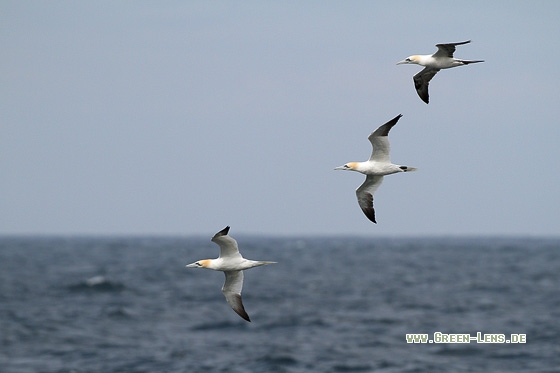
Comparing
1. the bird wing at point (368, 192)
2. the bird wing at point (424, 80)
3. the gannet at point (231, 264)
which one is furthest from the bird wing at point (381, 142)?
the gannet at point (231, 264)

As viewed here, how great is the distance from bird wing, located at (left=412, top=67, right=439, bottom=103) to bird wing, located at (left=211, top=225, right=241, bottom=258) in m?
5.80

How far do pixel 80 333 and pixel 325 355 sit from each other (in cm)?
1793

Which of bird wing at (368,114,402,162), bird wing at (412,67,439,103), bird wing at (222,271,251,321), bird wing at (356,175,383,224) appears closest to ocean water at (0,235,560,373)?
bird wing at (222,271,251,321)

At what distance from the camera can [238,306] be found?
19094 mm

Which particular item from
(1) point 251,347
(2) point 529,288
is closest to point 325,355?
(1) point 251,347

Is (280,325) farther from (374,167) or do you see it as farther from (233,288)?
(374,167)

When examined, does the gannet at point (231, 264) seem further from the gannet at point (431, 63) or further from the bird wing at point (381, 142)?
the gannet at point (431, 63)

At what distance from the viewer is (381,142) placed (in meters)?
19.2

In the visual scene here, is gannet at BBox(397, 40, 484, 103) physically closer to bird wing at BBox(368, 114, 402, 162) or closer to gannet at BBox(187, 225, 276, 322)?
bird wing at BBox(368, 114, 402, 162)

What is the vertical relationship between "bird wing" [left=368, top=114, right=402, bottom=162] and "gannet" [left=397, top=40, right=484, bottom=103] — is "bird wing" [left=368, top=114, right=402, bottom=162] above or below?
below

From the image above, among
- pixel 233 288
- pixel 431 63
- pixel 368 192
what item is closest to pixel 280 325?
pixel 368 192

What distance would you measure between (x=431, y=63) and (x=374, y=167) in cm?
274

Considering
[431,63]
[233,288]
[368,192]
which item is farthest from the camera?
[368,192]

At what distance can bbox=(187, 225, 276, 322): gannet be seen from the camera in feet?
57.2
